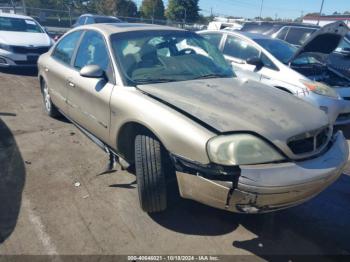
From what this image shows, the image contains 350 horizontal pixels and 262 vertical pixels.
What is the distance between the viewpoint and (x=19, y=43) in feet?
27.1

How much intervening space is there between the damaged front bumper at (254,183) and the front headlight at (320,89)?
3.08 meters

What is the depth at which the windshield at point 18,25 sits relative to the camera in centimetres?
929

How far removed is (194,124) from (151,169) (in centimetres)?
58

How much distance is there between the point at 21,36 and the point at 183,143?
26.8 feet

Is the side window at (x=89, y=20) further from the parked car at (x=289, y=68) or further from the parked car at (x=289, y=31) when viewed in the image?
the parked car at (x=289, y=68)

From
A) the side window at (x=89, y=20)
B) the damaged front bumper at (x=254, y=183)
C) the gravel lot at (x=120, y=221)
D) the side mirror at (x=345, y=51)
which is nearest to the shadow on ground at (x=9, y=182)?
the gravel lot at (x=120, y=221)

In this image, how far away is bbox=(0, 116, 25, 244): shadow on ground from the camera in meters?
2.79

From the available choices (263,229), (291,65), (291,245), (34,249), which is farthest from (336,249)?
(291,65)

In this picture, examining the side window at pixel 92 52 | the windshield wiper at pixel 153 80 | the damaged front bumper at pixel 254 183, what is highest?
the side window at pixel 92 52

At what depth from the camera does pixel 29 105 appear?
603cm

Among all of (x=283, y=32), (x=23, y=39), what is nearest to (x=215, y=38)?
(x=283, y=32)

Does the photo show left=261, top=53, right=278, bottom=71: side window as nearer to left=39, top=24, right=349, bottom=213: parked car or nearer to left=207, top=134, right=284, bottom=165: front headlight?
left=39, top=24, right=349, bottom=213: parked car

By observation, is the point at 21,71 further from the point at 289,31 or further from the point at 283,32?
the point at 289,31

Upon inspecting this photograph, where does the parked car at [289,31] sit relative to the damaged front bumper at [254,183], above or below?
above
